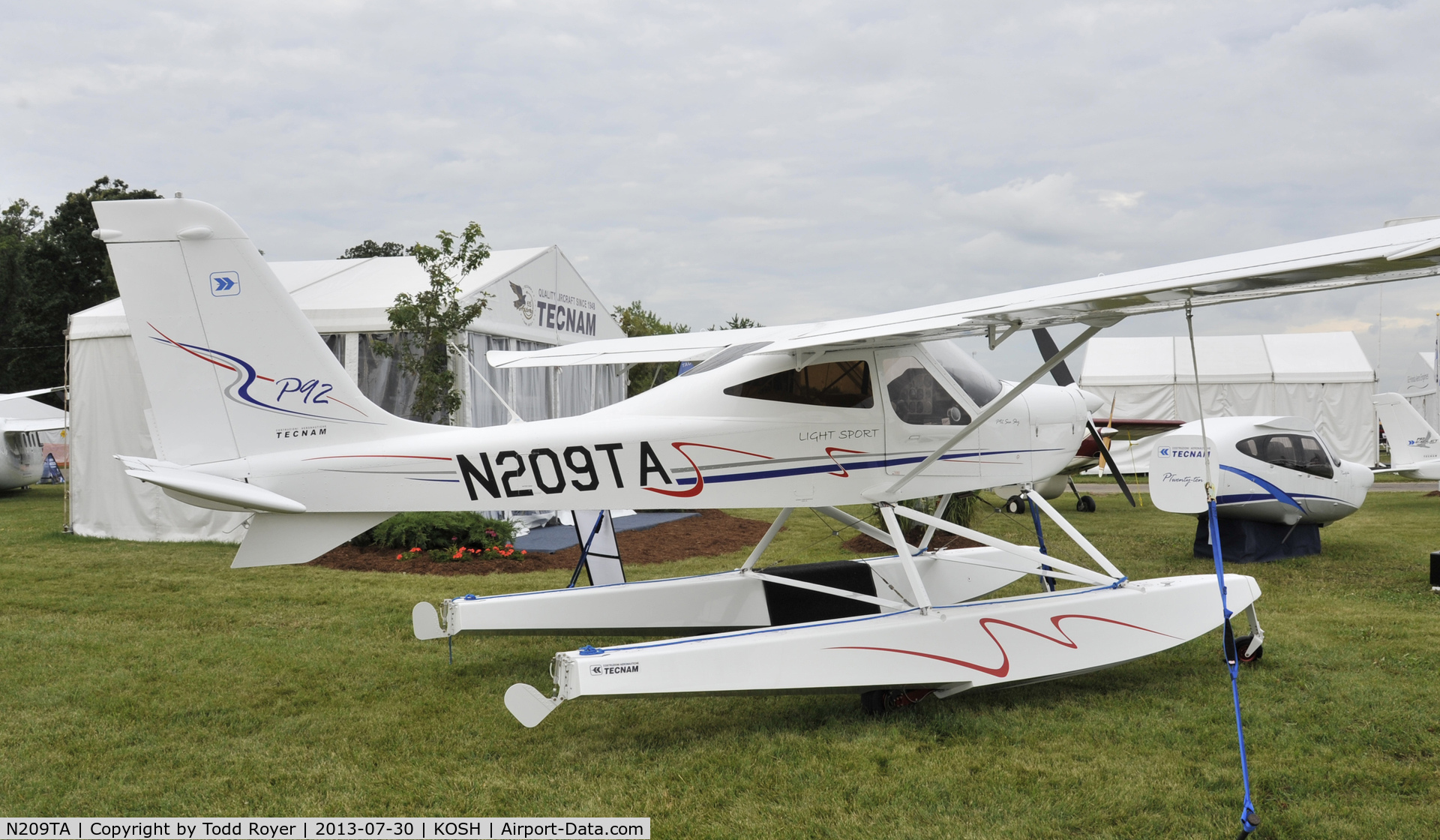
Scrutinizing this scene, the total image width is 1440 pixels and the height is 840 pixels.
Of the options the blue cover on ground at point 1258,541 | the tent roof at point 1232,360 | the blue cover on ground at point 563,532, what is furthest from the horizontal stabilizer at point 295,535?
the tent roof at point 1232,360

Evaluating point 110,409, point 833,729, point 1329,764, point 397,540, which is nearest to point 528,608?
point 833,729

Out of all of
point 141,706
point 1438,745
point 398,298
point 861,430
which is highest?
point 398,298

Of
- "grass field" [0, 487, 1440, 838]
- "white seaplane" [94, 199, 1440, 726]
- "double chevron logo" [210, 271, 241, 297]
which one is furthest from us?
"double chevron logo" [210, 271, 241, 297]

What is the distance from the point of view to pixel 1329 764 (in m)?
4.51

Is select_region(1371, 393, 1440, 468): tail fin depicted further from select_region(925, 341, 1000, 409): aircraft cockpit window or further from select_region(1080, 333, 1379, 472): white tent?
select_region(925, 341, 1000, 409): aircraft cockpit window

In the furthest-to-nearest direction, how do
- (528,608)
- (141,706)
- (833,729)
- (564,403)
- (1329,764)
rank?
(564,403) < (528,608) < (141,706) < (833,729) < (1329,764)

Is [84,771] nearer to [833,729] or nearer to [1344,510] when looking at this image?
[833,729]

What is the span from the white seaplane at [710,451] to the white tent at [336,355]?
24.4 ft

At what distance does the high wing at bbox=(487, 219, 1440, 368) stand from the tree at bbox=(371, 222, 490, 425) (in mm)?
7131

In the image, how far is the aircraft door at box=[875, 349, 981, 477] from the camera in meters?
5.82

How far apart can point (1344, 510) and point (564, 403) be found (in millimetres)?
11303

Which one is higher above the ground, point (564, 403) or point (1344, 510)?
point (564, 403)

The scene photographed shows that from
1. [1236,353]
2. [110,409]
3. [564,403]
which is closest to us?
[110,409]

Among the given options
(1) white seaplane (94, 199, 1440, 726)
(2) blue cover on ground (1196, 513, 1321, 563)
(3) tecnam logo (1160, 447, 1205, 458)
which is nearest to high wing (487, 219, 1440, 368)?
(1) white seaplane (94, 199, 1440, 726)
